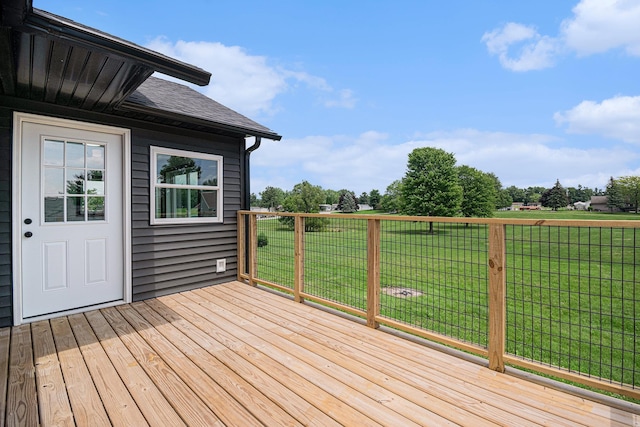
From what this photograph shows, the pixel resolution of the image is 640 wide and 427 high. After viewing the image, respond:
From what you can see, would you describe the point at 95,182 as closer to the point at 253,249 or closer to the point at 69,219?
the point at 69,219

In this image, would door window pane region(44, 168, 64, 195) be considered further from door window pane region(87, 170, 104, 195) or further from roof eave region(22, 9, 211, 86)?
roof eave region(22, 9, 211, 86)

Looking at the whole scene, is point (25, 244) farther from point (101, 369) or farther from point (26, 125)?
point (101, 369)

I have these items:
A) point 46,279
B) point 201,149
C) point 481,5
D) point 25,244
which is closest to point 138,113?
point 201,149

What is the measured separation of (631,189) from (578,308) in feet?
161

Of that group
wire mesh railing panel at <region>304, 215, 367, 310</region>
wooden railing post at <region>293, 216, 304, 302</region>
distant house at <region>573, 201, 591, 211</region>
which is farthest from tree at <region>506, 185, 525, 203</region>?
wooden railing post at <region>293, 216, 304, 302</region>

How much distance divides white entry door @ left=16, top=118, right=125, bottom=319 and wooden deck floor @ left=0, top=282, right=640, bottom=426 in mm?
423

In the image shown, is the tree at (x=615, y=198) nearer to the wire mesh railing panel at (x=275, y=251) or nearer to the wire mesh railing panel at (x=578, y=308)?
the wire mesh railing panel at (x=578, y=308)

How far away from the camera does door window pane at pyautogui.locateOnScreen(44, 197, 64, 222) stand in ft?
10.0

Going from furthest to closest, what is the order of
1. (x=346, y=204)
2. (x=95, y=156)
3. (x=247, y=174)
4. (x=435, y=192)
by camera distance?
(x=346, y=204) < (x=435, y=192) < (x=247, y=174) < (x=95, y=156)

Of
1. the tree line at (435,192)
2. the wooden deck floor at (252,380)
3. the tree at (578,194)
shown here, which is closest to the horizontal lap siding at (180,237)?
the wooden deck floor at (252,380)

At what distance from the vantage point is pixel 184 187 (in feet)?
13.3

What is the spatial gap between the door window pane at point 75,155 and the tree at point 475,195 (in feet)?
77.4

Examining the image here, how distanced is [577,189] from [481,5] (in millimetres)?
66462

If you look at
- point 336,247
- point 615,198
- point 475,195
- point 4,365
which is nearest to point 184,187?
point 336,247
